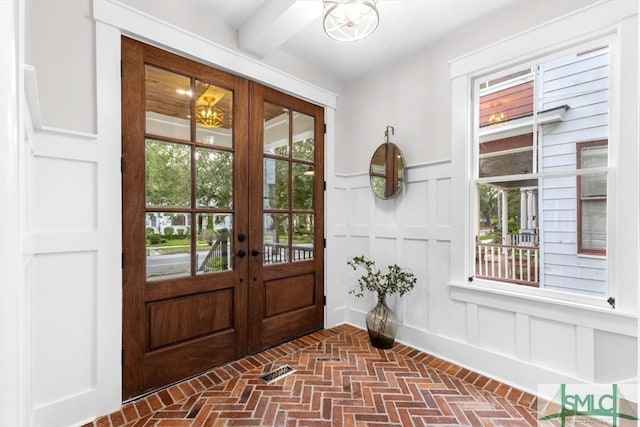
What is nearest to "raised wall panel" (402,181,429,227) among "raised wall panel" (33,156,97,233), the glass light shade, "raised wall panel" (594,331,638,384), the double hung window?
the double hung window

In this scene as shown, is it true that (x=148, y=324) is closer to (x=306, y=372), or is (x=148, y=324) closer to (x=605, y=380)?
(x=306, y=372)

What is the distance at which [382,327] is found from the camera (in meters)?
3.01

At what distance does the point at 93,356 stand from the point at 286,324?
1.63 metres

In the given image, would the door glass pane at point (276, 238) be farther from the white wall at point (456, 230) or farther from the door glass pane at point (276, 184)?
the white wall at point (456, 230)

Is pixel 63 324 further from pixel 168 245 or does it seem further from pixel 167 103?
pixel 167 103

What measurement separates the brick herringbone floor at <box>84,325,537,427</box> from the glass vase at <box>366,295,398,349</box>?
6.3 inches

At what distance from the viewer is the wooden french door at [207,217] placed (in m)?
2.21

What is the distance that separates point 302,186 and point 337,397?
6.53 feet

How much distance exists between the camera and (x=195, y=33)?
2.47 meters

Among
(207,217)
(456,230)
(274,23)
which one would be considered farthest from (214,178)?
(456,230)

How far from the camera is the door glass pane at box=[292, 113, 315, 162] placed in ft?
10.7

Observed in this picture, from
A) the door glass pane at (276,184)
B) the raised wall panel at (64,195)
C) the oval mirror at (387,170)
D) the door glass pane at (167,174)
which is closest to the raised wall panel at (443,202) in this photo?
the oval mirror at (387,170)

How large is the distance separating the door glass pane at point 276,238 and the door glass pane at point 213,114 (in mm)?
834

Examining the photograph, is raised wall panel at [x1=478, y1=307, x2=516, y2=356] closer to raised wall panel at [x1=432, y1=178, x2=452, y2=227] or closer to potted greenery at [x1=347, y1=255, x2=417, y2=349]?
potted greenery at [x1=347, y1=255, x2=417, y2=349]
